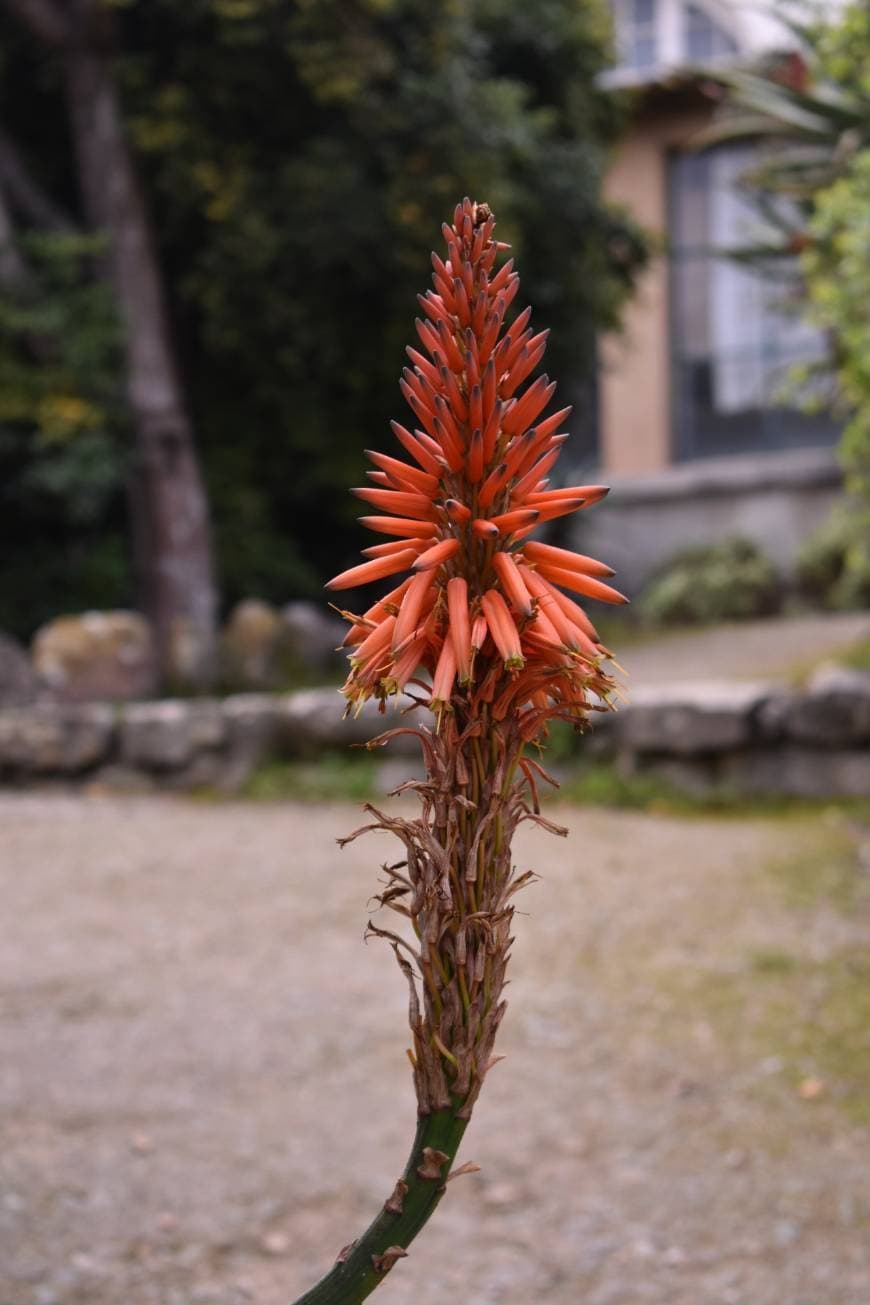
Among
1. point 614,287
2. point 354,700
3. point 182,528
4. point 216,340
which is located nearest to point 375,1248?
point 354,700

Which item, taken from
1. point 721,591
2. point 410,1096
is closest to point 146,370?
point 721,591

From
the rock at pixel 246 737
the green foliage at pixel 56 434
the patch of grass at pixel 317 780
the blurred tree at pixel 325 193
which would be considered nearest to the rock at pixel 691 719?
the patch of grass at pixel 317 780

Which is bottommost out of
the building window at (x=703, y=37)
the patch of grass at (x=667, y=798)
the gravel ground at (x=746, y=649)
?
the patch of grass at (x=667, y=798)

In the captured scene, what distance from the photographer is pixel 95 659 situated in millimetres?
9828

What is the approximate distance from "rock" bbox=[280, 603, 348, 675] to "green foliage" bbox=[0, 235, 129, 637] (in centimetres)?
154

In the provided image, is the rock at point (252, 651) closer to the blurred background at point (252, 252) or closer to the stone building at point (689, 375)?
the blurred background at point (252, 252)

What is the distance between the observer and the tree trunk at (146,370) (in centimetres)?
1063

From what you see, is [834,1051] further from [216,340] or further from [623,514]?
[623,514]

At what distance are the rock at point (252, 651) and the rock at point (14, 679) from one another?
1.57 m

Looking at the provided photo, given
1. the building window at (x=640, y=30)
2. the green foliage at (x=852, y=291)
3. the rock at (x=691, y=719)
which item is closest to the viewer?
the green foliage at (x=852, y=291)

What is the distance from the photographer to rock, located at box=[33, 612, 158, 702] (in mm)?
9680

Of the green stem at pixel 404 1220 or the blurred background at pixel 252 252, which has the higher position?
the blurred background at pixel 252 252

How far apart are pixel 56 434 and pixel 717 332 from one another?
917cm

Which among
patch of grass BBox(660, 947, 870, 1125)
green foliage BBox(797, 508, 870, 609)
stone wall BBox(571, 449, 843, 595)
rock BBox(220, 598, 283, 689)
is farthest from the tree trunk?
patch of grass BBox(660, 947, 870, 1125)
